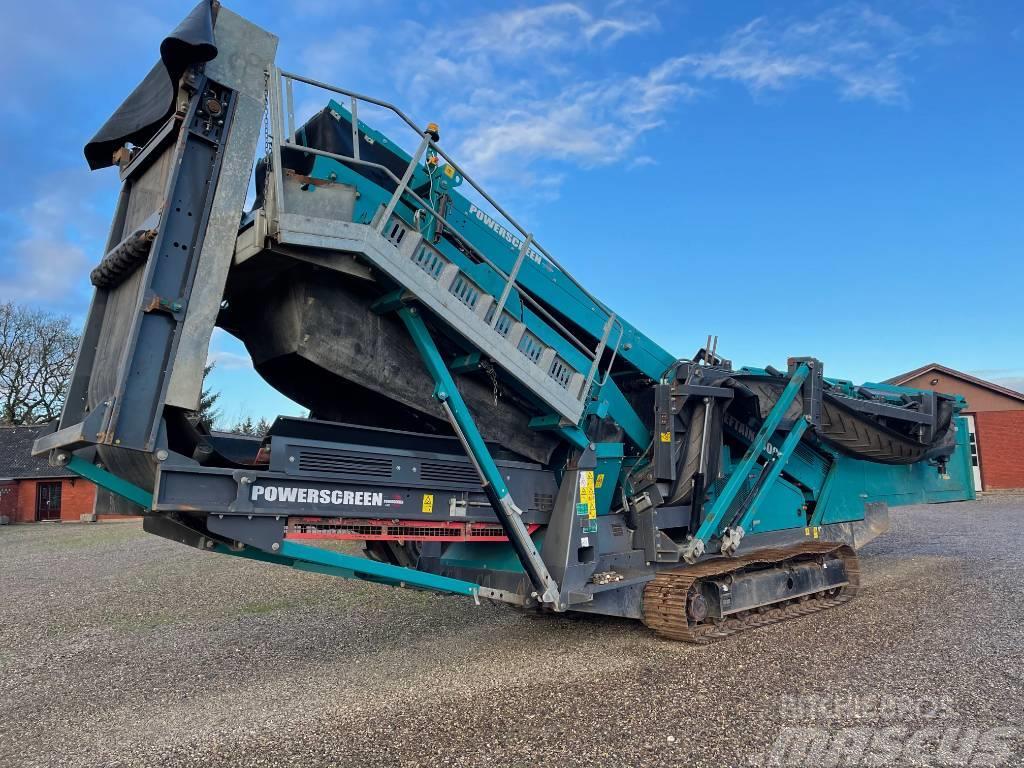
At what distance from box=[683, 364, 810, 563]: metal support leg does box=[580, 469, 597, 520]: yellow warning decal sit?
1.16m

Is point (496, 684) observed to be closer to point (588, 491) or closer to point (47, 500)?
point (588, 491)

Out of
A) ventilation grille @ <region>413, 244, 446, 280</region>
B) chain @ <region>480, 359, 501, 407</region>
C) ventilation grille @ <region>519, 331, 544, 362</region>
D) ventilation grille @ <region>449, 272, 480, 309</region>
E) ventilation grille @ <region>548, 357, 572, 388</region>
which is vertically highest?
ventilation grille @ <region>413, 244, 446, 280</region>

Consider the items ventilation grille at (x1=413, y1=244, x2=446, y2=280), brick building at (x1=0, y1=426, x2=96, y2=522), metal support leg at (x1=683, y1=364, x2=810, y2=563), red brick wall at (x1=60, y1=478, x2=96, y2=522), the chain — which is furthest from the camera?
brick building at (x1=0, y1=426, x2=96, y2=522)

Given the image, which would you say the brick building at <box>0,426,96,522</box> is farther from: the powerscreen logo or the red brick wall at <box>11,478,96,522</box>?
the powerscreen logo

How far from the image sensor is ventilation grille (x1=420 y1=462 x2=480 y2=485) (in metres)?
5.36

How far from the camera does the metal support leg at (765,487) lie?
704cm

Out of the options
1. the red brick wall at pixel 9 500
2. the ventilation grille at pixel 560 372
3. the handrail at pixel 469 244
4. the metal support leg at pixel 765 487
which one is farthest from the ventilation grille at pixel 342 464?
the red brick wall at pixel 9 500

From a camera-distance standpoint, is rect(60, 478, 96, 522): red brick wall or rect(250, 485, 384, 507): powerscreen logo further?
rect(60, 478, 96, 522): red brick wall

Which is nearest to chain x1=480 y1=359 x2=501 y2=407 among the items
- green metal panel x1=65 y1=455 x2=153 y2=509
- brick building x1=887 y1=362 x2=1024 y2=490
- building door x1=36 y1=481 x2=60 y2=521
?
green metal panel x1=65 y1=455 x2=153 y2=509

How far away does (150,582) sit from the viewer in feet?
36.9

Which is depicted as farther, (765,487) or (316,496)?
(765,487)

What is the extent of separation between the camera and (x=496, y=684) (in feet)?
17.5

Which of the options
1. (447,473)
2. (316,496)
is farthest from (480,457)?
(316,496)

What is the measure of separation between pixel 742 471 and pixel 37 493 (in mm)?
34426
